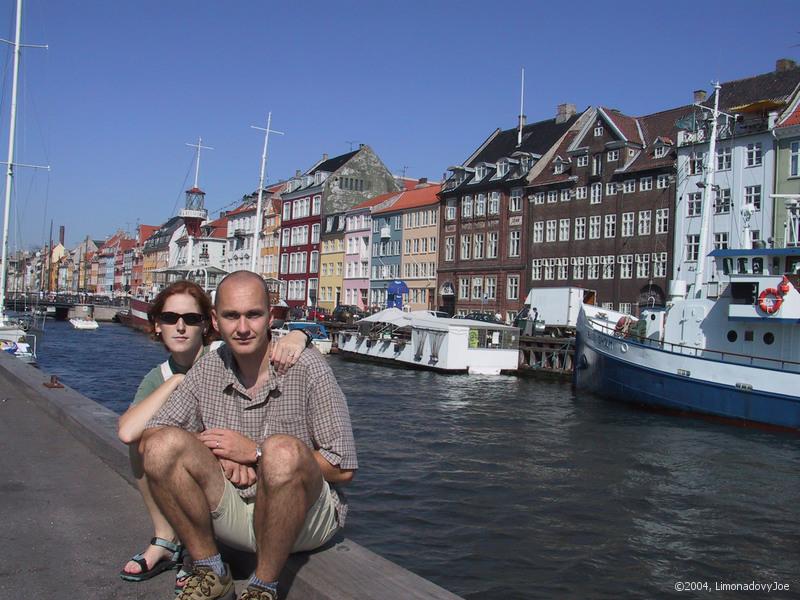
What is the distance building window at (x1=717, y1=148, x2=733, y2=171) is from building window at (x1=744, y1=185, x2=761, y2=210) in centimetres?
182

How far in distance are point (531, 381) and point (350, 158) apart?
4784 centimetres

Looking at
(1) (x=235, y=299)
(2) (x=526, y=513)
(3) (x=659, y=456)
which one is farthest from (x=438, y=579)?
(3) (x=659, y=456)

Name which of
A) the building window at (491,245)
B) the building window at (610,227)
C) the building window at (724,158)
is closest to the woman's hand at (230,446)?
the building window at (724,158)

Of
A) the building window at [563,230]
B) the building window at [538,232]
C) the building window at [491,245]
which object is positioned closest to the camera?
the building window at [563,230]

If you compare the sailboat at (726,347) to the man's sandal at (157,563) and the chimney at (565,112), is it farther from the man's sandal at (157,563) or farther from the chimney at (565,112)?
the chimney at (565,112)

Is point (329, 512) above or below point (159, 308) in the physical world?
below

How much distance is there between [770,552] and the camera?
33.4 feet

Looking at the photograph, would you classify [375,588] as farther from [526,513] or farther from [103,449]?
[526,513]

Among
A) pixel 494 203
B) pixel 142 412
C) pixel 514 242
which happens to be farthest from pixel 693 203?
A: pixel 142 412

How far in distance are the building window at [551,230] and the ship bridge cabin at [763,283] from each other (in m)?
28.0

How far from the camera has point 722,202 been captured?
41469mm

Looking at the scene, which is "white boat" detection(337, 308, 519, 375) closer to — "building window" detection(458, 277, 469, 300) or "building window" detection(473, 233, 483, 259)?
"building window" detection(473, 233, 483, 259)

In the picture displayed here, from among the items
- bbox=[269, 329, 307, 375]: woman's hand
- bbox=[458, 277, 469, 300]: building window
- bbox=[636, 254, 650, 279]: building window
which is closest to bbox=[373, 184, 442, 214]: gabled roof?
bbox=[458, 277, 469, 300]: building window

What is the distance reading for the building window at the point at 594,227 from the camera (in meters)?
48.8
